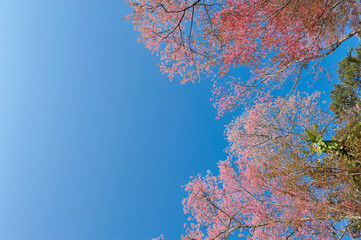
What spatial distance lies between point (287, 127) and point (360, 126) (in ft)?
29.7

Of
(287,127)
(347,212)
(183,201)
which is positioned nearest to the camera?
(347,212)

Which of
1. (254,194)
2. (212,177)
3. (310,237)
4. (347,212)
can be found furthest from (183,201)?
(347,212)

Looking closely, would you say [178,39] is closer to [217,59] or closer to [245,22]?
[217,59]

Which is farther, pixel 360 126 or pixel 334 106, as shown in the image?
pixel 334 106

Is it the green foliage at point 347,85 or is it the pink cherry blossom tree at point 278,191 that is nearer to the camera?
the pink cherry blossom tree at point 278,191

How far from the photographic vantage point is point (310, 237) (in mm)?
7688

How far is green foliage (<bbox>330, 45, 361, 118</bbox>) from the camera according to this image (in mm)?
16719

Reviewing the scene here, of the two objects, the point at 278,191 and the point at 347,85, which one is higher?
the point at 347,85

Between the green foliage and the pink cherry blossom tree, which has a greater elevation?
the green foliage

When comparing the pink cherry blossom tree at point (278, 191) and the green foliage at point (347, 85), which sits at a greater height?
the green foliage at point (347, 85)

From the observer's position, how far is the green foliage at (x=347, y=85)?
16719 mm

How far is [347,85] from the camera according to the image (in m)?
17.5

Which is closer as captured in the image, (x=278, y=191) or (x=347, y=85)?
(x=278, y=191)

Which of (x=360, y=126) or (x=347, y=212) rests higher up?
(x=360, y=126)
